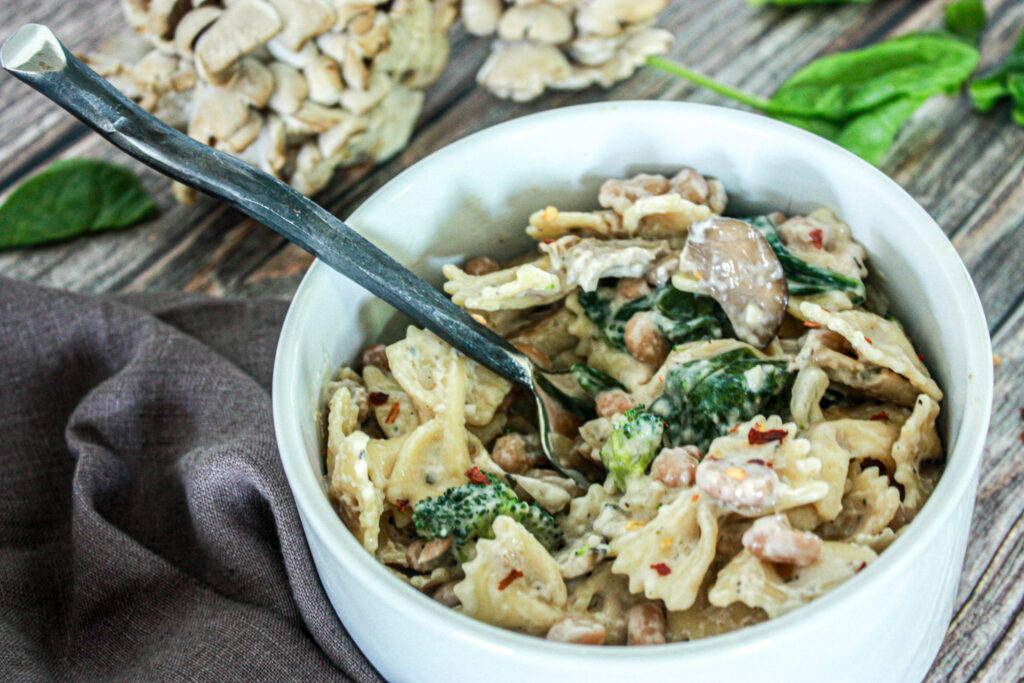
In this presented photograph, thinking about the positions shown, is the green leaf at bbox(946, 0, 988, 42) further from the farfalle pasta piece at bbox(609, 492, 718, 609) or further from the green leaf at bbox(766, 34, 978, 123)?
the farfalle pasta piece at bbox(609, 492, 718, 609)

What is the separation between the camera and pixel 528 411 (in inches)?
62.9

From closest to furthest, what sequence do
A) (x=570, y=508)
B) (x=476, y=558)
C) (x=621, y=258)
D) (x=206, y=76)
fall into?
(x=476, y=558) < (x=570, y=508) < (x=621, y=258) < (x=206, y=76)

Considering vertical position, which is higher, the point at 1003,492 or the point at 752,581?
the point at 752,581

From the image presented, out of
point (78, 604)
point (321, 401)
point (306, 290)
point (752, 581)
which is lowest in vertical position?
point (78, 604)

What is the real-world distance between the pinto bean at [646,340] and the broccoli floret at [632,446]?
16 centimetres

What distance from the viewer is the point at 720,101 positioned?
232 cm

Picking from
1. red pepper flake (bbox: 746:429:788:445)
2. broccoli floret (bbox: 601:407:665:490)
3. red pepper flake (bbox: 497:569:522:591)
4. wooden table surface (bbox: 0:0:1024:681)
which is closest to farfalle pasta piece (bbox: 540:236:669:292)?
broccoli floret (bbox: 601:407:665:490)

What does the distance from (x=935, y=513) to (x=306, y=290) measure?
2.85 ft


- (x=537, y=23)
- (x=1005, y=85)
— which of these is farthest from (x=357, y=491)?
(x=1005, y=85)

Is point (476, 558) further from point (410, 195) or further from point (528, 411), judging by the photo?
point (410, 195)

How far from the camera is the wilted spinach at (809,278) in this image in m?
1.52

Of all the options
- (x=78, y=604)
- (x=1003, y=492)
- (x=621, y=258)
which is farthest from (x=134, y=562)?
(x=1003, y=492)

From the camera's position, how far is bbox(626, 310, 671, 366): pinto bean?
152 centimetres

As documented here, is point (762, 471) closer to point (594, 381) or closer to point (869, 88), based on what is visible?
point (594, 381)
